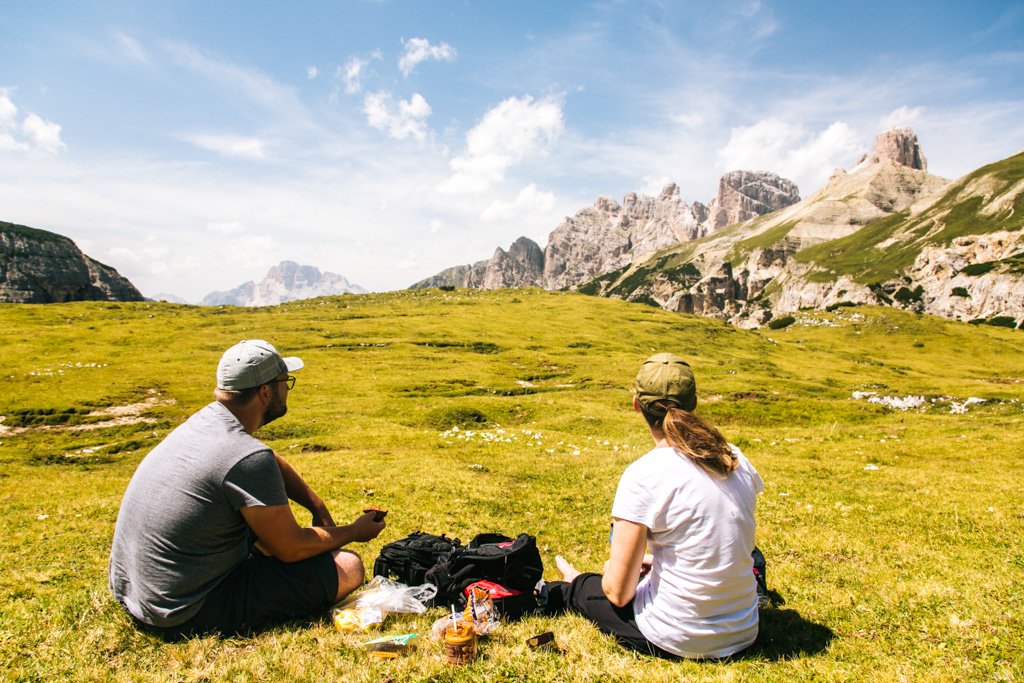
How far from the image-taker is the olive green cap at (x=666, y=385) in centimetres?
639

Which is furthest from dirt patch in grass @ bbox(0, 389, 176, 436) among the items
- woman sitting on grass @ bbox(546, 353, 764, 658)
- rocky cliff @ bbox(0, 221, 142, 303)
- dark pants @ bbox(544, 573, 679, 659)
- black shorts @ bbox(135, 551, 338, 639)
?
rocky cliff @ bbox(0, 221, 142, 303)

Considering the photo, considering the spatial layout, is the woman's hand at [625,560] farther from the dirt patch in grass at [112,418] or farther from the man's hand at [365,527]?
the dirt patch in grass at [112,418]

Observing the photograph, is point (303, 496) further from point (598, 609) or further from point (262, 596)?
point (598, 609)

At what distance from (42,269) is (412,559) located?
236 m

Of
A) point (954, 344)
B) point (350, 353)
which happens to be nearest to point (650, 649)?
point (350, 353)

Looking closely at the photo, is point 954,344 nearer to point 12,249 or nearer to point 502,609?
point 502,609

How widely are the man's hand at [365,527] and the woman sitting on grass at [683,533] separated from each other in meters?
3.70

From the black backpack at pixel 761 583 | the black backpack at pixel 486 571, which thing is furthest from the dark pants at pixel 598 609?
the black backpack at pixel 761 583

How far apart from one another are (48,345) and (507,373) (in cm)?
5653

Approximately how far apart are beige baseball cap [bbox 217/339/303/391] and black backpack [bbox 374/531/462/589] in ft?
13.6

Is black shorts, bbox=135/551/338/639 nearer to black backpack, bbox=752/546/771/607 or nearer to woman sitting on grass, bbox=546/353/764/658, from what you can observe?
woman sitting on grass, bbox=546/353/764/658

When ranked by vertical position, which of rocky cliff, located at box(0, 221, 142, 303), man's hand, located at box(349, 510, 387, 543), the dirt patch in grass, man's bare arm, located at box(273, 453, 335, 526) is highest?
rocky cliff, located at box(0, 221, 142, 303)

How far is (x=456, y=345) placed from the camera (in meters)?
73.4

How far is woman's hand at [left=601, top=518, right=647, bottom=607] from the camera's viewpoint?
604 centimetres
